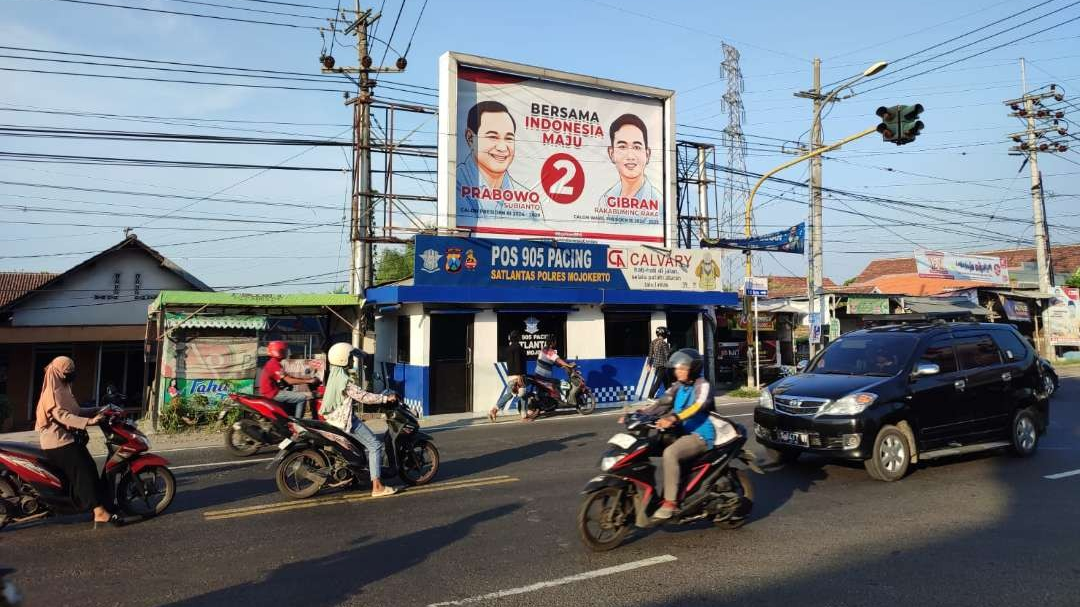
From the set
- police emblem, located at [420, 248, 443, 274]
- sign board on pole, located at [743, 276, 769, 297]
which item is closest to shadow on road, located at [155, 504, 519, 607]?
police emblem, located at [420, 248, 443, 274]

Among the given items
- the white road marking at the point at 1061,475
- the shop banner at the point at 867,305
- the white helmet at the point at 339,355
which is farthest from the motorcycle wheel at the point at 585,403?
the shop banner at the point at 867,305

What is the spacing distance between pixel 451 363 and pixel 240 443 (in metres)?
6.59

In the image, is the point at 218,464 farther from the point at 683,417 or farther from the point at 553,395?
the point at 553,395

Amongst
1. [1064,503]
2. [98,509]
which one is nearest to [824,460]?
[1064,503]

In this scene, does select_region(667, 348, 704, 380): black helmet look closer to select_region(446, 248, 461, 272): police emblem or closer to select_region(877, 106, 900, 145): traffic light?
select_region(877, 106, 900, 145): traffic light

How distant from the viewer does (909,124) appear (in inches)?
519

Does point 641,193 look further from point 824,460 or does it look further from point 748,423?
point 824,460

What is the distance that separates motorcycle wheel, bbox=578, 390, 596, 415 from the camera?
15.7 metres

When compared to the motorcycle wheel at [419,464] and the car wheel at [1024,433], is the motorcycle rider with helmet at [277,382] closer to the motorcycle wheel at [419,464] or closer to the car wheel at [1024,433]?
the motorcycle wheel at [419,464]

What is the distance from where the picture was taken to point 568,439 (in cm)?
1154

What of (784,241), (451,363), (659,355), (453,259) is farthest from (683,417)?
(784,241)

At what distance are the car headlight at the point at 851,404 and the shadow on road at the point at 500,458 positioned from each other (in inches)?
164

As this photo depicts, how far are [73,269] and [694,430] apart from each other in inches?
1084

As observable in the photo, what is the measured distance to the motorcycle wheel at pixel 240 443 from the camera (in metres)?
10.2
